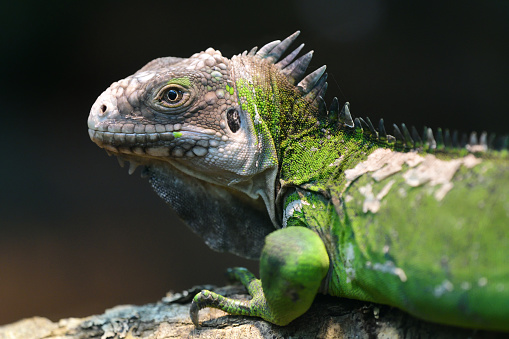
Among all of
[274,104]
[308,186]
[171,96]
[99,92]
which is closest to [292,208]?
[308,186]

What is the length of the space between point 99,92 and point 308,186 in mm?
5004

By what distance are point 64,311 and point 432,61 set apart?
19.9 feet

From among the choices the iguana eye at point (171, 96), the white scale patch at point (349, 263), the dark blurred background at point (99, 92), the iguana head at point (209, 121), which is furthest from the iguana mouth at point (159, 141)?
the dark blurred background at point (99, 92)

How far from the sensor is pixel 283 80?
3.02 m

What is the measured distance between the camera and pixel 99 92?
6.71 m

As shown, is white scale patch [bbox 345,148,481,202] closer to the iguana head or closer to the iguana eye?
the iguana head

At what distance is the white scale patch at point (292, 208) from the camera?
2670 millimetres

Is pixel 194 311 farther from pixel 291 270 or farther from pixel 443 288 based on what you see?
pixel 443 288

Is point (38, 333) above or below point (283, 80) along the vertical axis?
below

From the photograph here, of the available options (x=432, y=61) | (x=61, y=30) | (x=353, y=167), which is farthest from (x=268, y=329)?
(x=61, y=30)

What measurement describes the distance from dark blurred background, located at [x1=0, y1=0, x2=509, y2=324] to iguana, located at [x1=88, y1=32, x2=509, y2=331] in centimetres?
171

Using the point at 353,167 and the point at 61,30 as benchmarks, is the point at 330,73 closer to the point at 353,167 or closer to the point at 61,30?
the point at 353,167

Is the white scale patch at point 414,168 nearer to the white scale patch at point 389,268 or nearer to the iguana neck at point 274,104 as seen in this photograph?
the white scale patch at point 389,268

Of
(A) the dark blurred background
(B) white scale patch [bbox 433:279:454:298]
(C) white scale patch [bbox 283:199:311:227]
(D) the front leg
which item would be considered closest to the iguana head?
(C) white scale patch [bbox 283:199:311:227]
